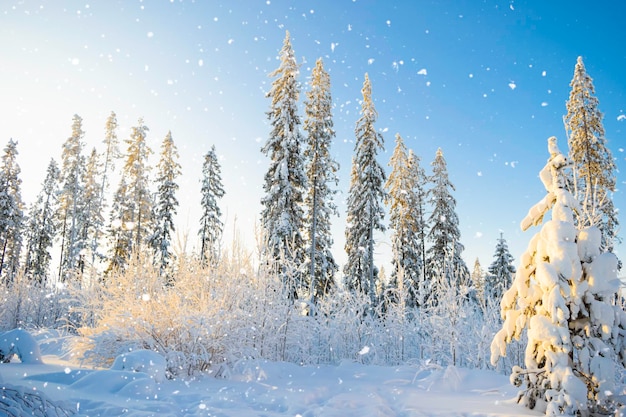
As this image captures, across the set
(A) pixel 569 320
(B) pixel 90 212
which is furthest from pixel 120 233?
(A) pixel 569 320

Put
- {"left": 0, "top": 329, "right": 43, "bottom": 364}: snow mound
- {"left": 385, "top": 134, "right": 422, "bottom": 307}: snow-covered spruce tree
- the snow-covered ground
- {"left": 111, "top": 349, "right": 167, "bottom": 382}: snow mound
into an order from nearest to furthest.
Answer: the snow-covered ground, {"left": 111, "top": 349, "right": 167, "bottom": 382}: snow mound, {"left": 0, "top": 329, "right": 43, "bottom": 364}: snow mound, {"left": 385, "top": 134, "right": 422, "bottom": 307}: snow-covered spruce tree

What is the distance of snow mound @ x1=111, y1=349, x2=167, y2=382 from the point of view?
19.2 feet

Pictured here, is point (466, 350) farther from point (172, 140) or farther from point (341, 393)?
point (172, 140)

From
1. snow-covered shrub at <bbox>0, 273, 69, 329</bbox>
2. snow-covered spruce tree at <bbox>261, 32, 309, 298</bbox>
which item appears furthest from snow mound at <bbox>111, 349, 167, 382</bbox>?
snow-covered shrub at <bbox>0, 273, 69, 329</bbox>

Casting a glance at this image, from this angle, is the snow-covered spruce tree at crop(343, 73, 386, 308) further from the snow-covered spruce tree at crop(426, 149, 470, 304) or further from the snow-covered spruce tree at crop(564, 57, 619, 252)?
the snow-covered spruce tree at crop(564, 57, 619, 252)

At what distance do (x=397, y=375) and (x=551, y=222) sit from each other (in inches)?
175

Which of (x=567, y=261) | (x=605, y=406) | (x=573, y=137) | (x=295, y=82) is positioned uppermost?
(x=295, y=82)

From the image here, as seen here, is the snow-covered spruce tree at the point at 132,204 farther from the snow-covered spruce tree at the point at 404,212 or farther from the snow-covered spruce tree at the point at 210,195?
the snow-covered spruce tree at the point at 404,212

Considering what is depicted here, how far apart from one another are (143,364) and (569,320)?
5.98 m

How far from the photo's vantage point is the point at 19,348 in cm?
692

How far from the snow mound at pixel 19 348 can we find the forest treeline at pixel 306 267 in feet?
2.48

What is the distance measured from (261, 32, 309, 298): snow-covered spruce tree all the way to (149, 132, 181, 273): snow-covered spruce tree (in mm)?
10791

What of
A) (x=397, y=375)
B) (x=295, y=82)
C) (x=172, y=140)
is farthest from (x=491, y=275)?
(x=397, y=375)

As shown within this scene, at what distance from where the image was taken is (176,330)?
736 cm
